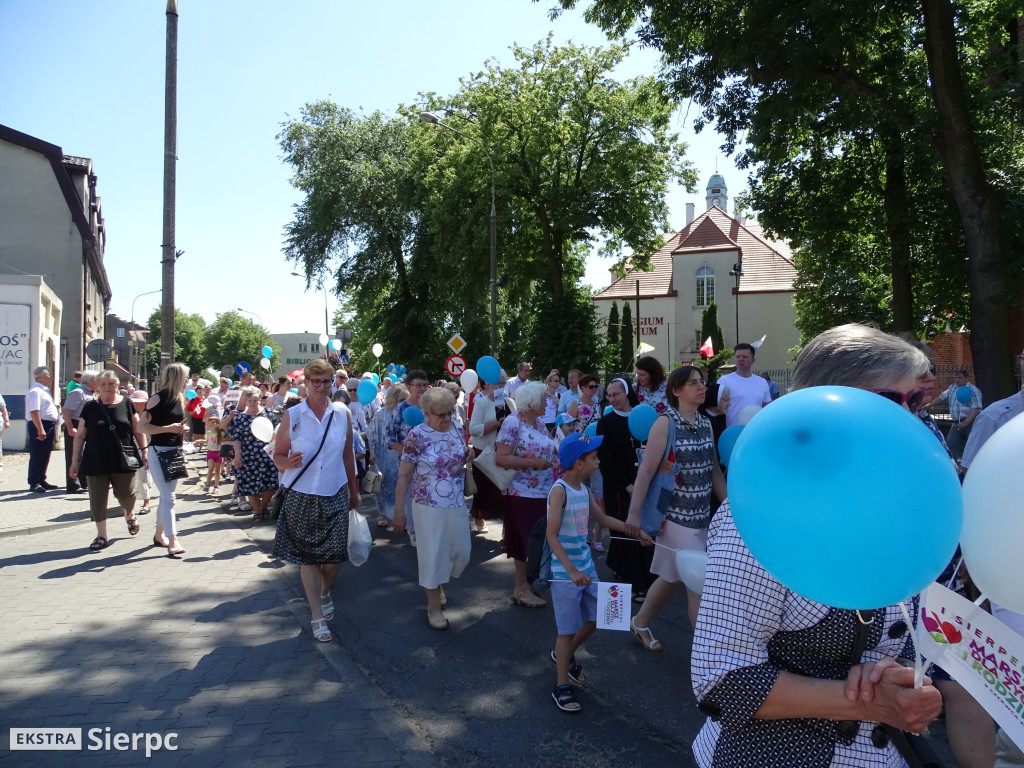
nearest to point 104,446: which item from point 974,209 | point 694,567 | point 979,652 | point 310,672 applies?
point 310,672

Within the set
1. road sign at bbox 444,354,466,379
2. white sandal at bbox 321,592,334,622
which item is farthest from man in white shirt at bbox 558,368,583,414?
road sign at bbox 444,354,466,379

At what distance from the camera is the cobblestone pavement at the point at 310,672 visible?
12.9 ft

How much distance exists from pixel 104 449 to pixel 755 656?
8.16 metres

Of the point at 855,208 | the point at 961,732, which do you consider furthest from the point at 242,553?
the point at 855,208

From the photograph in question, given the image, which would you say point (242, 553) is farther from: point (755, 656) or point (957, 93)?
point (957, 93)

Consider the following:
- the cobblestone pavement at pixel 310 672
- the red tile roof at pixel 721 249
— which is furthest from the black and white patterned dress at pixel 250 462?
the red tile roof at pixel 721 249

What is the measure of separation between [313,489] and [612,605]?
2.63 metres

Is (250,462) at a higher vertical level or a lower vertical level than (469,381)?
lower

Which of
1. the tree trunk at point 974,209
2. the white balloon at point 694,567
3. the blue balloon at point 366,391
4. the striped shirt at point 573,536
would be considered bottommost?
the striped shirt at point 573,536

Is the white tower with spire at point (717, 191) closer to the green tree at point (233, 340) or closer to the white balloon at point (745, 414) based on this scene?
the green tree at point (233, 340)

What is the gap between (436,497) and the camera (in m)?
6.02

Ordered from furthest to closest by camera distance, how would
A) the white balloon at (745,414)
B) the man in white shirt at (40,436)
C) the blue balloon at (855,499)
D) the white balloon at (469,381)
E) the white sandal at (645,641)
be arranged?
the man in white shirt at (40,436)
the white balloon at (469,381)
the white balloon at (745,414)
the white sandal at (645,641)
the blue balloon at (855,499)

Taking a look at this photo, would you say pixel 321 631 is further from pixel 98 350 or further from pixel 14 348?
pixel 14 348

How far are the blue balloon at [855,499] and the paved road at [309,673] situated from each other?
2.85 metres
